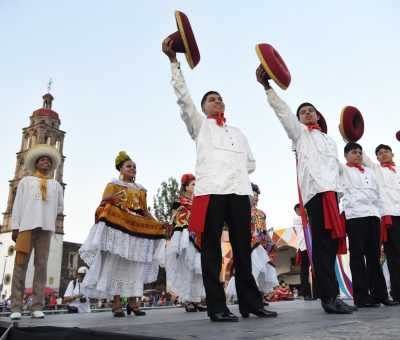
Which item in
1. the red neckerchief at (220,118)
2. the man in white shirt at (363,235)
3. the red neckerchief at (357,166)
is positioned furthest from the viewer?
the red neckerchief at (357,166)

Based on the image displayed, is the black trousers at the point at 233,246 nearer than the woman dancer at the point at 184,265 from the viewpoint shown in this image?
Yes

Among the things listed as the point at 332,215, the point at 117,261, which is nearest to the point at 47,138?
the point at 117,261

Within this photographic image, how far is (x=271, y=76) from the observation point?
361 centimetres

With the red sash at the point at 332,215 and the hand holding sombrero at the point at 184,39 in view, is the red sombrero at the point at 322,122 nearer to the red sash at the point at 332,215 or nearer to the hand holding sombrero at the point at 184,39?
the red sash at the point at 332,215

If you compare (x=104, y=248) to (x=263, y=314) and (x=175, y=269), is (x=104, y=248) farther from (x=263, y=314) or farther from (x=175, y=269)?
(x=263, y=314)

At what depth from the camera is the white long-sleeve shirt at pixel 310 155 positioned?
383 centimetres

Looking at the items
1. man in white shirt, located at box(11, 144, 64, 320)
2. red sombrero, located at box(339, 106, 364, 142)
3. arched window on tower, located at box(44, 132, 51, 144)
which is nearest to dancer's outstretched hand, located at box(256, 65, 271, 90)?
red sombrero, located at box(339, 106, 364, 142)

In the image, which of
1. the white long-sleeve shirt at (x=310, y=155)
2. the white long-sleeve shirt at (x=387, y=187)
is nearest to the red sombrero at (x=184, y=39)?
the white long-sleeve shirt at (x=310, y=155)

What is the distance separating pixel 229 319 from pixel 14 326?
4.78ft

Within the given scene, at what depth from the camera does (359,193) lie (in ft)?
16.5

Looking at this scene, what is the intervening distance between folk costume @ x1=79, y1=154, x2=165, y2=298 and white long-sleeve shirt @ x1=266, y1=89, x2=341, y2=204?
2.24 meters

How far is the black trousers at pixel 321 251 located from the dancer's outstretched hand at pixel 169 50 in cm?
186

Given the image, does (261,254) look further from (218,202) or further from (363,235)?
(218,202)

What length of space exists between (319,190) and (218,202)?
1.05 meters
